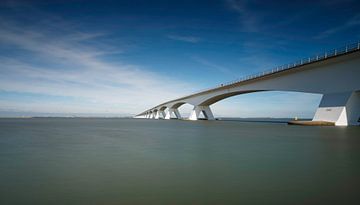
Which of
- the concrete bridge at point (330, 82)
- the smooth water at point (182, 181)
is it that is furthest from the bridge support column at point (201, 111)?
the smooth water at point (182, 181)

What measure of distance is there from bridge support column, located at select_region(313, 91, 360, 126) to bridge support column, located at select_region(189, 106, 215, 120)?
46.6 m

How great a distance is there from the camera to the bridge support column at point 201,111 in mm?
79188

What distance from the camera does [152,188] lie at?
5.81 m

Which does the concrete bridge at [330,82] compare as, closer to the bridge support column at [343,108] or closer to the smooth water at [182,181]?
the bridge support column at [343,108]

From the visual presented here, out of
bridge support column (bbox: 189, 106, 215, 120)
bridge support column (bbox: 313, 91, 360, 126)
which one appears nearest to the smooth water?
bridge support column (bbox: 313, 91, 360, 126)

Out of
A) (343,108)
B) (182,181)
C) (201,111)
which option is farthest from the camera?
(201,111)

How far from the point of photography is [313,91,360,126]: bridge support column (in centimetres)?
3113

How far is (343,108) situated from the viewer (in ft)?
104

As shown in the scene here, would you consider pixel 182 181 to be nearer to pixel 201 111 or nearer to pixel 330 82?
pixel 330 82

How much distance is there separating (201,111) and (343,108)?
162ft

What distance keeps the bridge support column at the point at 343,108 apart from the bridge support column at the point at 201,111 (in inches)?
1833

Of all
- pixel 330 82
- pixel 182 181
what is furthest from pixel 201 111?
pixel 182 181

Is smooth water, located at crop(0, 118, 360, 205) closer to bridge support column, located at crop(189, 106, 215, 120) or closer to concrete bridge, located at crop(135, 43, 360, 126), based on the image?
concrete bridge, located at crop(135, 43, 360, 126)

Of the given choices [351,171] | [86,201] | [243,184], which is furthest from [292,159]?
[86,201]
